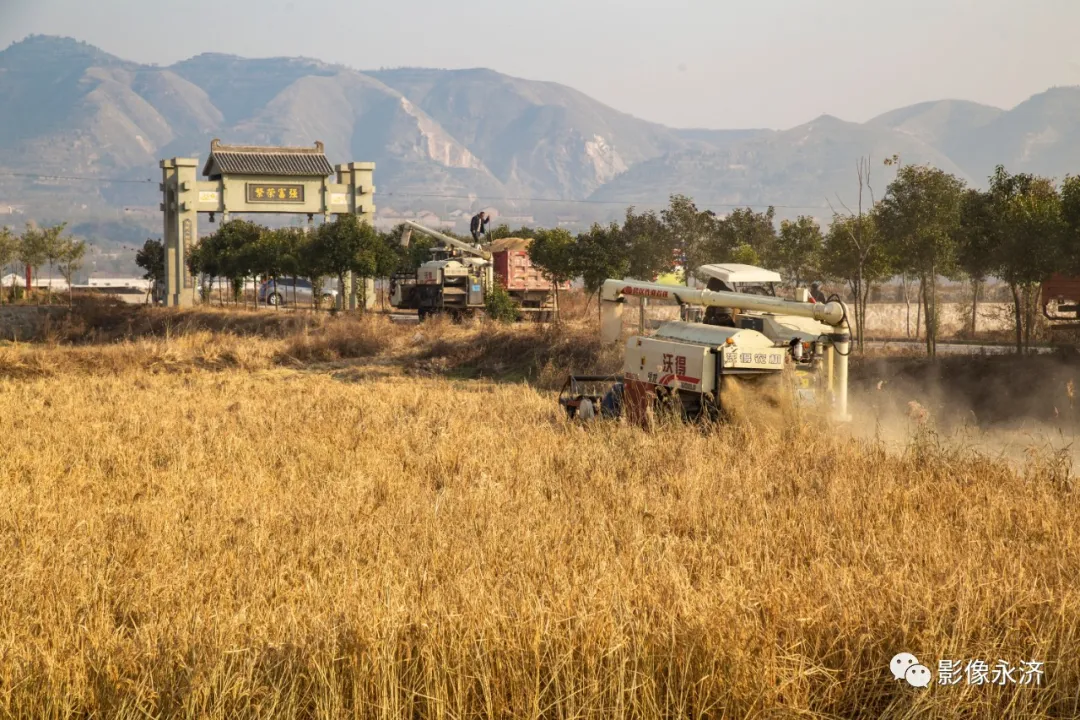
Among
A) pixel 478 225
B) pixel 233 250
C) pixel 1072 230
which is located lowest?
pixel 1072 230

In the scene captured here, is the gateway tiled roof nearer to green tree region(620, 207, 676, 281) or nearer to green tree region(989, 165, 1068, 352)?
green tree region(620, 207, 676, 281)

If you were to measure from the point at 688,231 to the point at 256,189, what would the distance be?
101ft

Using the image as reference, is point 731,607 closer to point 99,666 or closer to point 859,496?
point 99,666

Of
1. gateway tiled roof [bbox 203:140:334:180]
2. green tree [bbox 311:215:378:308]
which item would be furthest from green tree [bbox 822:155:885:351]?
gateway tiled roof [bbox 203:140:334:180]

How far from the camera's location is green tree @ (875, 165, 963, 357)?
27.9 meters

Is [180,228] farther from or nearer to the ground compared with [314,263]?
farther from the ground

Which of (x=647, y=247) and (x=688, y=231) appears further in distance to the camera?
(x=688, y=231)

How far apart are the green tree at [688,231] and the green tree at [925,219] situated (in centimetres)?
1222

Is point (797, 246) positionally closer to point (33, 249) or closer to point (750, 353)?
point (750, 353)

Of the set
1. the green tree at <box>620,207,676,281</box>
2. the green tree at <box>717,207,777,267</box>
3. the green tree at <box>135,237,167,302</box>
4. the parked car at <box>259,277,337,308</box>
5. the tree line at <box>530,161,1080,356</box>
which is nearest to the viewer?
the tree line at <box>530,161,1080,356</box>

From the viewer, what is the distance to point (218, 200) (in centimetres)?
6347

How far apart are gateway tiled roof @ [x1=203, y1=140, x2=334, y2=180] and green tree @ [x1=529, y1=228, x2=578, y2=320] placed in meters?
20.9

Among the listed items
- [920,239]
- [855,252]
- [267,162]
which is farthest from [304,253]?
[920,239]

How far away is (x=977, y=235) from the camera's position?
27000 mm
